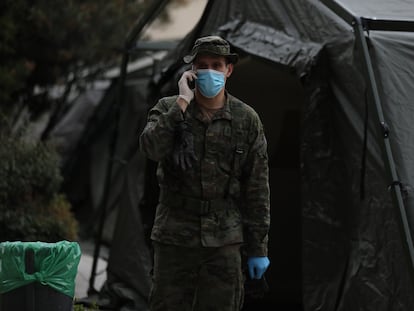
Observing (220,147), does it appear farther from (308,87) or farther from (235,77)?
(235,77)

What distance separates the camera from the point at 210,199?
472 centimetres

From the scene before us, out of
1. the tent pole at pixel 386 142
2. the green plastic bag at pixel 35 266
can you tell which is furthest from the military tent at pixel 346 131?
the green plastic bag at pixel 35 266

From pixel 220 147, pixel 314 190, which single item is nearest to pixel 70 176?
pixel 314 190

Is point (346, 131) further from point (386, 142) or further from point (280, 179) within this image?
point (280, 179)

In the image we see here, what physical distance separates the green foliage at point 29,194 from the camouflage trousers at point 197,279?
3.54m

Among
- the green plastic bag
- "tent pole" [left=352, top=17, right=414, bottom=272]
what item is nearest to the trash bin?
the green plastic bag

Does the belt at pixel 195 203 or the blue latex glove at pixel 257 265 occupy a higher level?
the belt at pixel 195 203

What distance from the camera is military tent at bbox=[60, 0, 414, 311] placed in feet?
16.3

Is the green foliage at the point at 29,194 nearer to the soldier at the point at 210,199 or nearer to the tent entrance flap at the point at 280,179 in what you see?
the tent entrance flap at the point at 280,179

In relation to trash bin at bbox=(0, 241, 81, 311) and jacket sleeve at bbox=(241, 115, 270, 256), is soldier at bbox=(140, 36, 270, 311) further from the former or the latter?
trash bin at bbox=(0, 241, 81, 311)

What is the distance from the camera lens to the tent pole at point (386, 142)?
4.64 metres

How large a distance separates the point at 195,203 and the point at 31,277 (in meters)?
0.90

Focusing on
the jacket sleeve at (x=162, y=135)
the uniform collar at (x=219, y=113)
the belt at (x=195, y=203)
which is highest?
the uniform collar at (x=219, y=113)

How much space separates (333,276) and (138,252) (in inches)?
91.7
